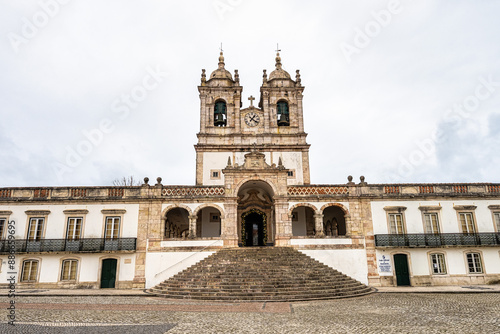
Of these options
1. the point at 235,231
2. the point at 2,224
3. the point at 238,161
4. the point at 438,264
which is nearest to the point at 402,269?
the point at 438,264

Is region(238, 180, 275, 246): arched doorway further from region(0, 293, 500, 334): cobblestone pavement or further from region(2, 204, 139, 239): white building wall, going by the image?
region(0, 293, 500, 334): cobblestone pavement

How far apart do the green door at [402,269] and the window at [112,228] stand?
1579 centimetres

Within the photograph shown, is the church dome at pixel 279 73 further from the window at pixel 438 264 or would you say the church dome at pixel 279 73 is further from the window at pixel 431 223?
the window at pixel 438 264

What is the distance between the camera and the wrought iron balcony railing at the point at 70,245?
1842 cm

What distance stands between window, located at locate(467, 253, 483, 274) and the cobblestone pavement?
577 centimetres

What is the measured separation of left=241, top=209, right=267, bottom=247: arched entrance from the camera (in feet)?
74.2

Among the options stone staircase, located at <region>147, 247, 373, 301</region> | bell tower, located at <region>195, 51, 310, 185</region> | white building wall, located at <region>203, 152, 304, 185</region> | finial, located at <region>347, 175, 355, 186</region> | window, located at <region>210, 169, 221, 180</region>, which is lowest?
stone staircase, located at <region>147, 247, 373, 301</region>

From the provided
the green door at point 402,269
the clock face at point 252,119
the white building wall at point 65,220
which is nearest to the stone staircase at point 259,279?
the green door at point 402,269

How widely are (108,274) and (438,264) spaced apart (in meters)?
18.3

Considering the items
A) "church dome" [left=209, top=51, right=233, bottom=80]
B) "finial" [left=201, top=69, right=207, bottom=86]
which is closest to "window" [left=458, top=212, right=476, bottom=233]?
"church dome" [left=209, top=51, right=233, bottom=80]

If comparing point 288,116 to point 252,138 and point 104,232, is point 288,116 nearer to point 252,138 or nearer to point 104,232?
point 252,138

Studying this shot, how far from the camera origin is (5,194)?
1959cm

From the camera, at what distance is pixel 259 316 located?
10.3 metres

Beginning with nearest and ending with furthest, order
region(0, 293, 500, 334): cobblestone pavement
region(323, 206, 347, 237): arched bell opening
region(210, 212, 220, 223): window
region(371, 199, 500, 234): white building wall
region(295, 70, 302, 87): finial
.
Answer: region(0, 293, 500, 334): cobblestone pavement → region(371, 199, 500, 234): white building wall → region(210, 212, 220, 223): window → region(323, 206, 347, 237): arched bell opening → region(295, 70, 302, 87): finial
